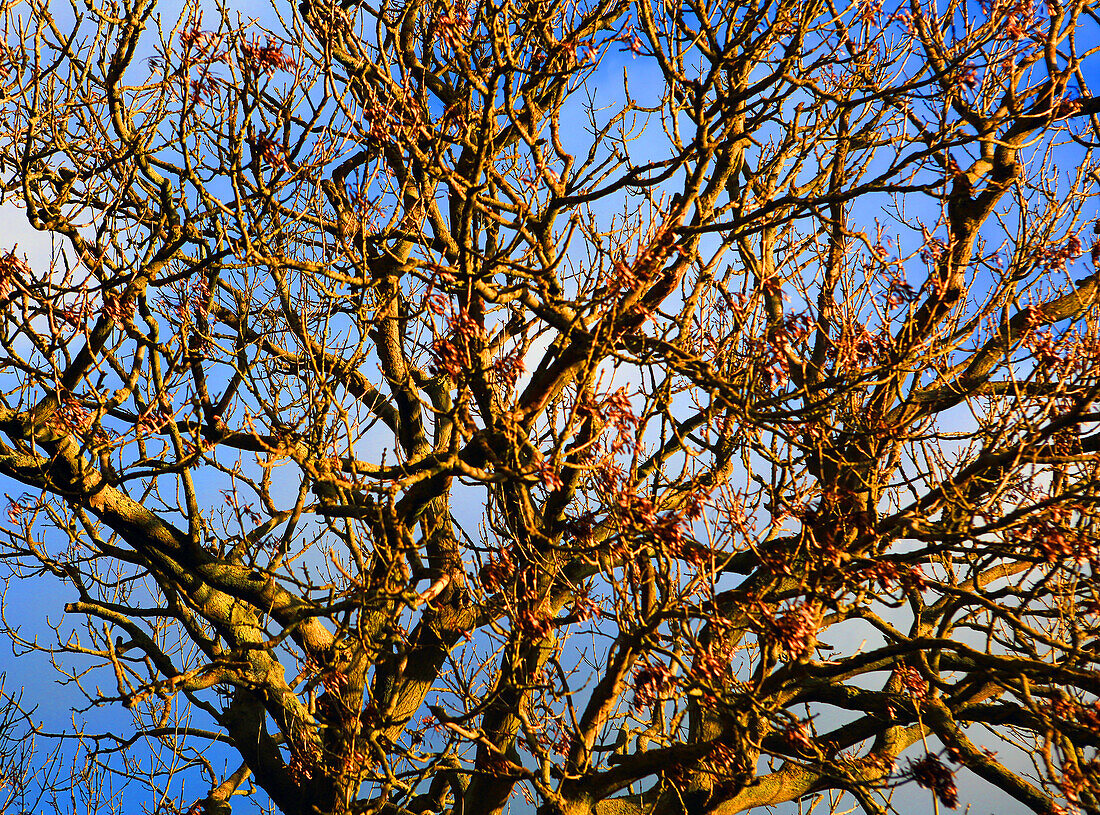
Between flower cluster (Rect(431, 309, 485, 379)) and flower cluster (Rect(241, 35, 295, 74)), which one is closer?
flower cluster (Rect(431, 309, 485, 379))

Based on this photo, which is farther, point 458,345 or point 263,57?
point 263,57

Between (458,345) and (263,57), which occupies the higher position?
(263,57)

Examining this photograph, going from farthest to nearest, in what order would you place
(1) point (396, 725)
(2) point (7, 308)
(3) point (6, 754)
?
Result: (3) point (6, 754)
(1) point (396, 725)
(2) point (7, 308)

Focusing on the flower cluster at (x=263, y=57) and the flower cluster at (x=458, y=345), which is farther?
the flower cluster at (x=263, y=57)

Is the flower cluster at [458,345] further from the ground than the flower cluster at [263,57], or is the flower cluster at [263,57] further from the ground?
the flower cluster at [263,57]

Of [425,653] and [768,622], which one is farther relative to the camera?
[425,653]

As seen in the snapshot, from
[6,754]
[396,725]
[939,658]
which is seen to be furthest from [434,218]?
[6,754]

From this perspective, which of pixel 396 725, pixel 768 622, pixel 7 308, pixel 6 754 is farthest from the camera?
pixel 6 754

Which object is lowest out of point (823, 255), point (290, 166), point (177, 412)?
point (823, 255)

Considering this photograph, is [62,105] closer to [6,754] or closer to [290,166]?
[290,166]

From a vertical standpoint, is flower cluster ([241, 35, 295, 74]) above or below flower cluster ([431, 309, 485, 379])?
above

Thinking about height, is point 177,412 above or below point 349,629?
above

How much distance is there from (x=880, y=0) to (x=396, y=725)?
6531mm

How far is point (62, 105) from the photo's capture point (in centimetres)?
609
